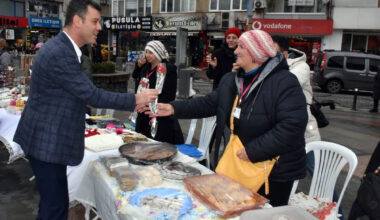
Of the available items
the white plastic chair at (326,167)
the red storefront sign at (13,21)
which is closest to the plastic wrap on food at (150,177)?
the white plastic chair at (326,167)

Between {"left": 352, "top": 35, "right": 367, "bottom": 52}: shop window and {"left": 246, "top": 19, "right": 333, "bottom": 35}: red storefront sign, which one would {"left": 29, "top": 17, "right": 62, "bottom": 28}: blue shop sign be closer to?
{"left": 246, "top": 19, "right": 333, "bottom": 35}: red storefront sign

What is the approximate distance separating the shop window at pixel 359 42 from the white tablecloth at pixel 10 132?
827 inches

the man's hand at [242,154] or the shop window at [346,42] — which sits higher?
the shop window at [346,42]

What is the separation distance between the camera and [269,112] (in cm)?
219

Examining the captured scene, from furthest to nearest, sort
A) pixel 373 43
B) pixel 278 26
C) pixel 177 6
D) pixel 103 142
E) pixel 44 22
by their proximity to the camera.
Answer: pixel 44 22, pixel 177 6, pixel 278 26, pixel 373 43, pixel 103 142

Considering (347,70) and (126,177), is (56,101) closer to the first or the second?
(126,177)

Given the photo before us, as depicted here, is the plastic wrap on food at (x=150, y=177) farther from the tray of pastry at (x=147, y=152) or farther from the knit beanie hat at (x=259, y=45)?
the knit beanie hat at (x=259, y=45)

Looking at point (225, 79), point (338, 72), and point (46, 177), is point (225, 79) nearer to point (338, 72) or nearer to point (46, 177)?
point (46, 177)

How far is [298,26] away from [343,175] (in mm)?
17346

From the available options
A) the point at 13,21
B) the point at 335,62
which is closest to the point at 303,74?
the point at 335,62

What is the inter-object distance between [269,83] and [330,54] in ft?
44.6

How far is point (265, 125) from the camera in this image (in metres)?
2.21

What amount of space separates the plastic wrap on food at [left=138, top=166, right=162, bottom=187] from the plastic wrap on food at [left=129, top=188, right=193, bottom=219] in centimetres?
10

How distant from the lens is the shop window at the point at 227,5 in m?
22.9
